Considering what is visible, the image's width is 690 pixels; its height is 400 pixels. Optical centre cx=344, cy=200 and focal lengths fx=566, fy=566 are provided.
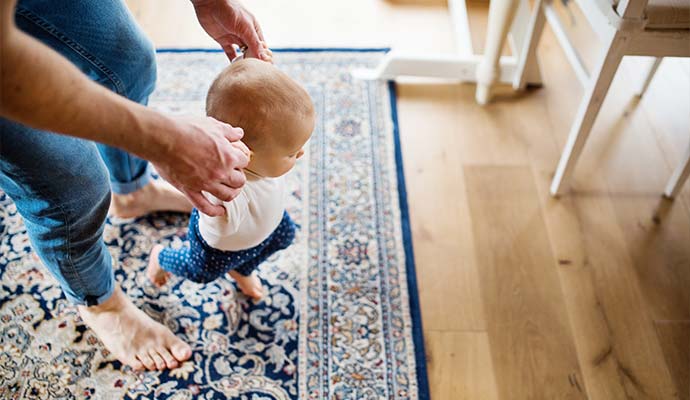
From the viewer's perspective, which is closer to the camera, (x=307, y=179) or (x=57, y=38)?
(x=57, y=38)

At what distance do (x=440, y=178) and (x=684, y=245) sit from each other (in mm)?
613

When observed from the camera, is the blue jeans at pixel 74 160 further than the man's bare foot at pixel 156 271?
No

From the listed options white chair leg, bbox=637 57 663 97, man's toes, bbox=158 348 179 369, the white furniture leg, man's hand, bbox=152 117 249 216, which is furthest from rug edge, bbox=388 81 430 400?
white chair leg, bbox=637 57 663 97

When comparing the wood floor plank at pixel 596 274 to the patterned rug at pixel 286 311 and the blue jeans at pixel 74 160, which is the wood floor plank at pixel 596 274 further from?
the blue jeans at pixel 74 160

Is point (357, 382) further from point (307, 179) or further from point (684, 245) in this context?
point (684, 245)

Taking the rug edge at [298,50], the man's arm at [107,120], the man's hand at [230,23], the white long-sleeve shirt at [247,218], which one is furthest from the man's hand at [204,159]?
the rug edge at [298,50]

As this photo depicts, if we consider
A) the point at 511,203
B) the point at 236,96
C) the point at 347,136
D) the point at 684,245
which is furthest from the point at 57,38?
the point at 684,245

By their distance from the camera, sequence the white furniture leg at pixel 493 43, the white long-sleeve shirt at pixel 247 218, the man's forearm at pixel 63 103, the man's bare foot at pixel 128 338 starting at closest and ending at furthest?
the man's forearm at pixel 63 103 < the white long-sleeve shirt at pixel 247 218 < the man's bare foot at pixel 128 338 < the white furniture leg at pixel 493 43

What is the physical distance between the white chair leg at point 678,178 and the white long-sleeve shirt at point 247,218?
1014mm

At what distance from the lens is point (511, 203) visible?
1.47 metres

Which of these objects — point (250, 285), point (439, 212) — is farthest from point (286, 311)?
point (439, 212)

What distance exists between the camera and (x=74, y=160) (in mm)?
875

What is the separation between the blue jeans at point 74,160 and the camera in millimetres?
829

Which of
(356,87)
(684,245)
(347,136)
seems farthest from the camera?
(356,87)
